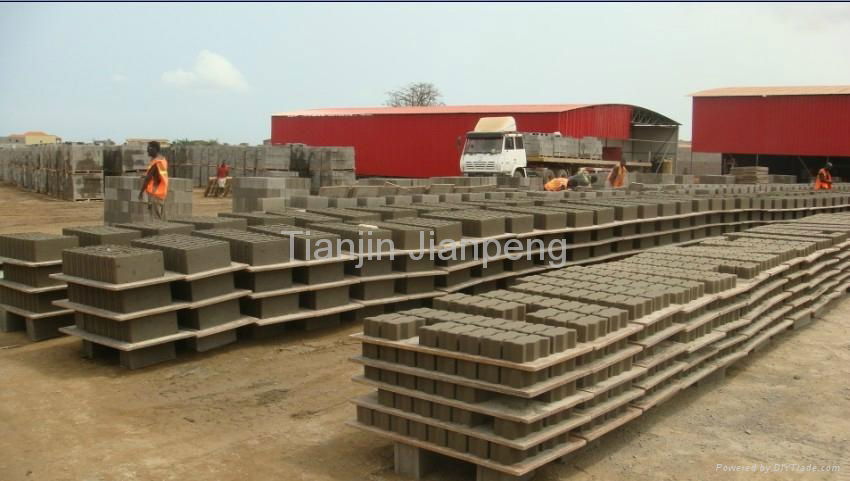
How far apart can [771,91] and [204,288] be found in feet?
102

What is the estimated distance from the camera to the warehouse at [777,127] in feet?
98.2

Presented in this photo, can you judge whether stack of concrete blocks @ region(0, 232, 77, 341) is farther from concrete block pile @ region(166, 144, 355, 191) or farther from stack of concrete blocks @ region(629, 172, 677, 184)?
stack of concrete blocks @ region(629, 172, 677, 184)

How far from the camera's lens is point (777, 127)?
3155 cm

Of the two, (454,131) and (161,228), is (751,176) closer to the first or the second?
(454,131)


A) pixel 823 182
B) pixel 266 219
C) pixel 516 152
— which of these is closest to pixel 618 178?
pixel 516 152

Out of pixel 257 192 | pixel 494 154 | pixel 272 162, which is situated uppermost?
pixel 494 154

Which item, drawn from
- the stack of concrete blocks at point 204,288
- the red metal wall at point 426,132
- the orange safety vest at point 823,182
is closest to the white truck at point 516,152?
the red metal wall at point 426,132

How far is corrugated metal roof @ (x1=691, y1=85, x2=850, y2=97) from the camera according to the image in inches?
1188

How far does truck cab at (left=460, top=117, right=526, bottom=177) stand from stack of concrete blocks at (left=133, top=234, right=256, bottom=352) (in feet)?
55.1

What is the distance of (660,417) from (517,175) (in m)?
18.2

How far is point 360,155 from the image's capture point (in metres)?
35.4

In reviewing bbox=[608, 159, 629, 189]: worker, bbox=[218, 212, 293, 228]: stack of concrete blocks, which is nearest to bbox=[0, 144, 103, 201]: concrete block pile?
bbox=[608, 159, 629, 189]: worker

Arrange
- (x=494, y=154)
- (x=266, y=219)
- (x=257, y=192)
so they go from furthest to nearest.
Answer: (x=494, y=154) < (x=257, y=192) < (x=266, y=219)

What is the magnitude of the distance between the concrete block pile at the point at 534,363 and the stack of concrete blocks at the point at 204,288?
2.35m
